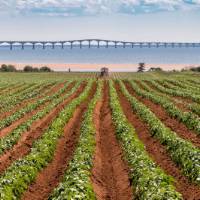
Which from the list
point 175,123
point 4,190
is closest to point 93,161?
point 4,190

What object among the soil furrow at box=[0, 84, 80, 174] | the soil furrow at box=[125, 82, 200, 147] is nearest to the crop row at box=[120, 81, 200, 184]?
the soil furrow at box=[125, 82, 200, 147]

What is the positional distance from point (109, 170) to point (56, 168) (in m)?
2.04

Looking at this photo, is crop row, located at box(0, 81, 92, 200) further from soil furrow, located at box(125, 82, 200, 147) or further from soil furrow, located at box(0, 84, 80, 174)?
soil furrow, located at box(125, 82, 200, 147)

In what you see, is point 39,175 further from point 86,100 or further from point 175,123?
point 86,100

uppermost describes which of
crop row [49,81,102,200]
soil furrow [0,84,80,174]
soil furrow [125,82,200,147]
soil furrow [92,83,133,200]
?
crop row [49,81,102,200]

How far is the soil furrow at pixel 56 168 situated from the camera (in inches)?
655

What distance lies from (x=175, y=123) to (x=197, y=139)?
18.6 feet

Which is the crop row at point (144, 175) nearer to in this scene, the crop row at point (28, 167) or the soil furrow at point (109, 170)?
the soil furrow at point (109, 170)

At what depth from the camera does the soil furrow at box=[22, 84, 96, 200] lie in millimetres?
16633

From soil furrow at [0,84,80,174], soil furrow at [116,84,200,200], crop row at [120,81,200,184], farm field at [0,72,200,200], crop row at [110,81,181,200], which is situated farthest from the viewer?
soil furrow at [0,84,80,174]

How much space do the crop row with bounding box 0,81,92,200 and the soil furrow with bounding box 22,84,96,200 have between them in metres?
0.20

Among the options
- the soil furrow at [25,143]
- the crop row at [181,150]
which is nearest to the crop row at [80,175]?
the soil furrow at [25,143]

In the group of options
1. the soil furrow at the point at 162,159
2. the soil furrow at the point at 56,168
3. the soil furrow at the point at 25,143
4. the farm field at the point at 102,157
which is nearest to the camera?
the farm field at the point at 102,157

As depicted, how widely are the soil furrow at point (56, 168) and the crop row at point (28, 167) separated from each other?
202 mm
